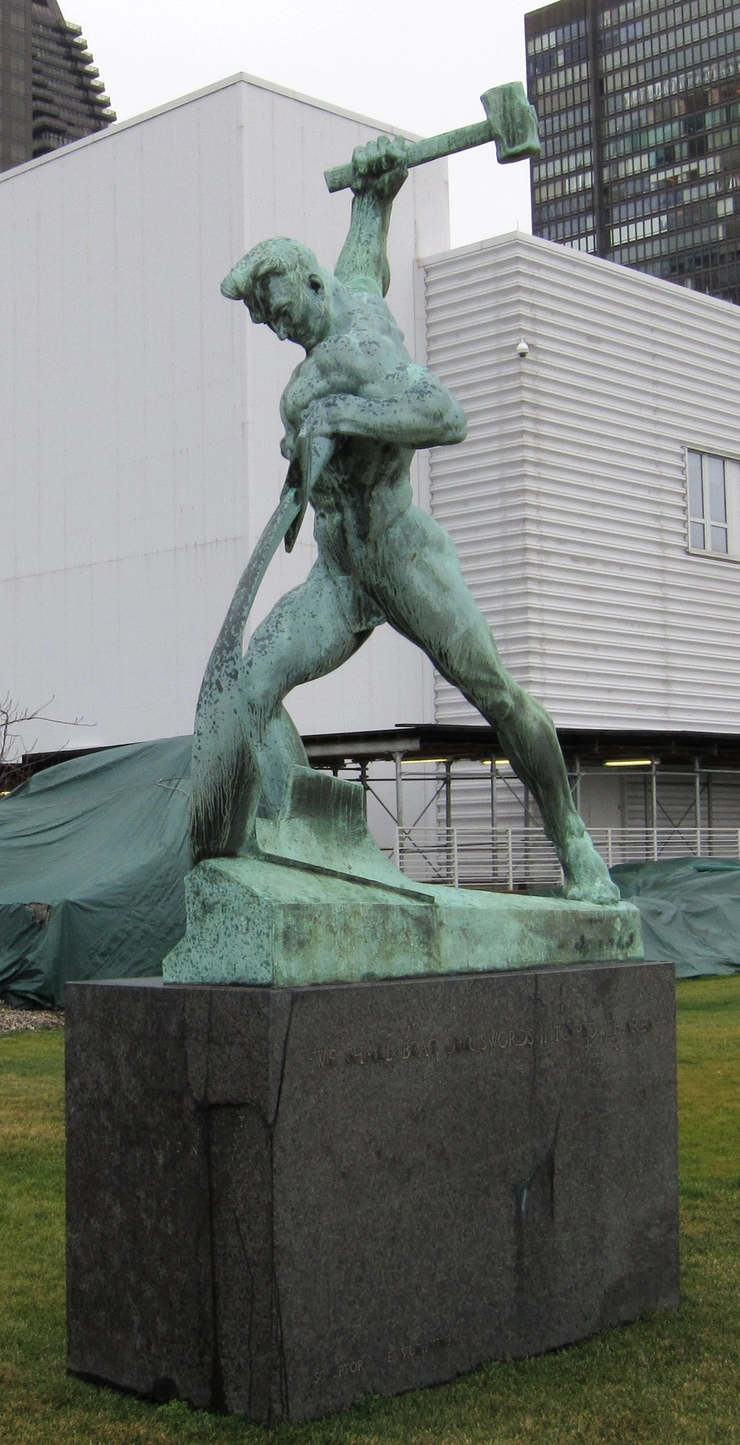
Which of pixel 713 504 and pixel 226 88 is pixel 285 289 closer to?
pixel 226 88

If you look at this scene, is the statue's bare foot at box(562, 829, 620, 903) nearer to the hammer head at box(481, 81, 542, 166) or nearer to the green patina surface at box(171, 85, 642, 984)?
the green patina surface at box(171, 85, 642, 984)

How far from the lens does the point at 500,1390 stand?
15.5 ft

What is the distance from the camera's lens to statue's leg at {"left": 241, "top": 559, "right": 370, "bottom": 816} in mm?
5180

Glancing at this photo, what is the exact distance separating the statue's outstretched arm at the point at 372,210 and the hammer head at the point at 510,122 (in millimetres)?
333

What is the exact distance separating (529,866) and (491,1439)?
21137 millimetres

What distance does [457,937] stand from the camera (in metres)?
5.17

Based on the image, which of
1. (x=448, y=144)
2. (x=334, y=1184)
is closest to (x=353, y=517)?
(x=448, y=144)

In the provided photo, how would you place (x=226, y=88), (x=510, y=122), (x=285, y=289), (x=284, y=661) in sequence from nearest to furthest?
(x=284, y=661)
(x=285, y=289)
(x=510, y=122)
(x=226, y=88)

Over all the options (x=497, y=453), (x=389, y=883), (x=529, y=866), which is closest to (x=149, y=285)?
(x=497, y=453)

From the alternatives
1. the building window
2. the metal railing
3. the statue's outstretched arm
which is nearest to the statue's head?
the statue's outstretched arm

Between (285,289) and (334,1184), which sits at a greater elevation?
(285,289)

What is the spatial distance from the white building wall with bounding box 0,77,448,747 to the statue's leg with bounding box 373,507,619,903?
648 inches

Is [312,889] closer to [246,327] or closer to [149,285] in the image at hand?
[246,327]

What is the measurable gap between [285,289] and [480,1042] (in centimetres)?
248
